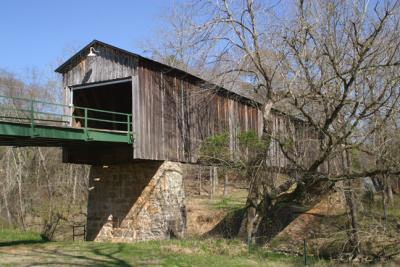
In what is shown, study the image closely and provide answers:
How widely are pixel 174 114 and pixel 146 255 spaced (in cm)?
698

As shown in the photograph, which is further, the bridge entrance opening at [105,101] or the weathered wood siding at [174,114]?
the bridge entrance opening at [105,101]

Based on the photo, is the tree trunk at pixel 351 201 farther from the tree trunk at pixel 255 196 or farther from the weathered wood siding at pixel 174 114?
the weathered wood siding at pixel 174 114

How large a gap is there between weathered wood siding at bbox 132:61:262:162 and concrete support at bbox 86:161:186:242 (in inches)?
36.0

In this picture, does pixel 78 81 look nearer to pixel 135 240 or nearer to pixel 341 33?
pixel 135 240

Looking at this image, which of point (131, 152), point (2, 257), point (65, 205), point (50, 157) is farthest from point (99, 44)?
point (50, 157)

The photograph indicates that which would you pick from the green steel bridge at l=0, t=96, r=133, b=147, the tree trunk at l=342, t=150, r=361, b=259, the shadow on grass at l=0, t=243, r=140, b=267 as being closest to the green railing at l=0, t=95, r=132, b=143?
the green steel bridge at l=0, t=96, r=133, b=147

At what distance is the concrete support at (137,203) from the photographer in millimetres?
18094

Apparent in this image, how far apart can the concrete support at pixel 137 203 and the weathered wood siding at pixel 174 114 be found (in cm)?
91

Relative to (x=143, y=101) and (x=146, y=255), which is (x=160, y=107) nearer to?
(x=143, y=101)

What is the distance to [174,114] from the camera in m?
18.9

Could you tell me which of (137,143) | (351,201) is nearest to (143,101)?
(137,143)

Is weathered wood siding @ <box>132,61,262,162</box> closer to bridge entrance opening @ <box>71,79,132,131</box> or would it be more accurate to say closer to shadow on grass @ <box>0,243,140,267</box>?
bridge entrance opening @ <box>71,79,132,131</box>

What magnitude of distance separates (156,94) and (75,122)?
12.3 feet

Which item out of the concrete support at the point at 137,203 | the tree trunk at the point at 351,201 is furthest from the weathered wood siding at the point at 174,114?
the tree trunk at the point at 351,201
